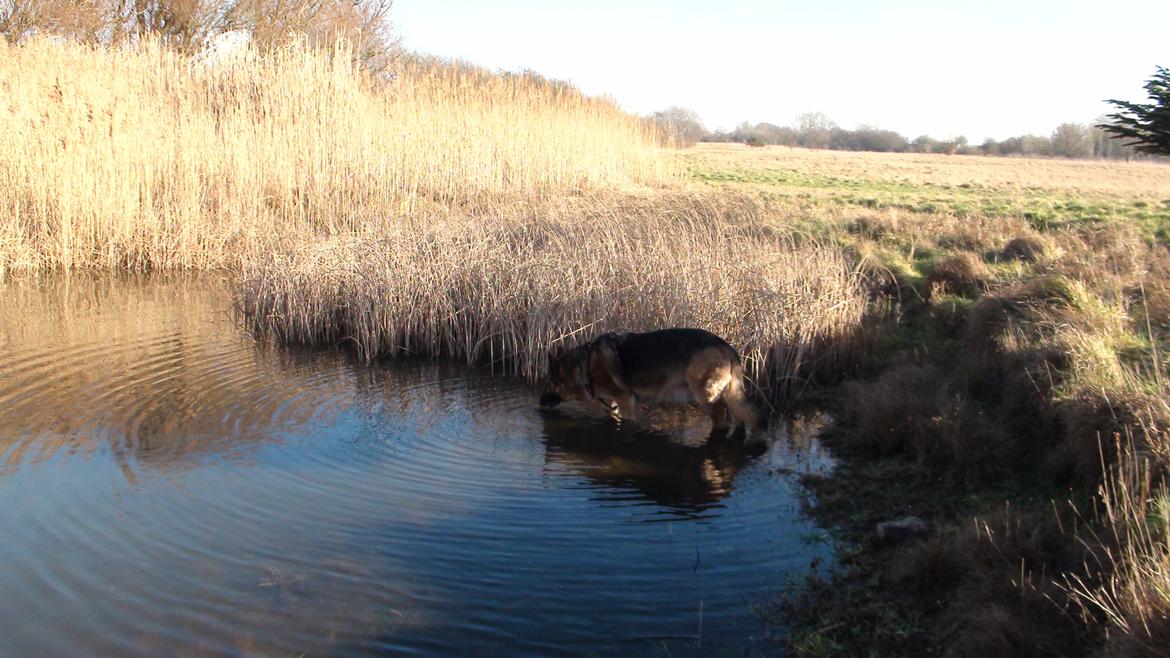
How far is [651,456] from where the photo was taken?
688cm

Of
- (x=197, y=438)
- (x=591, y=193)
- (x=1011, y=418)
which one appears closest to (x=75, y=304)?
(x=197, y=438)

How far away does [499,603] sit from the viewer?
4508 mm

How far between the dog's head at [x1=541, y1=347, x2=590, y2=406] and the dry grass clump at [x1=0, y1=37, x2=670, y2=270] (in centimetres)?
536

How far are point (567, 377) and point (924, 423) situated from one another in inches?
115

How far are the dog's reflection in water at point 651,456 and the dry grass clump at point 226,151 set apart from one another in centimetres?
591

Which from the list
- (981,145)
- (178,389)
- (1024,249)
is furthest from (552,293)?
(981,145)

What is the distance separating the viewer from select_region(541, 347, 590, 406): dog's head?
7473 millimetres

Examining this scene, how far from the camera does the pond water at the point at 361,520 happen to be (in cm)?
426

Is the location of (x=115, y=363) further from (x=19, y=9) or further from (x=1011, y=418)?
(x=19, y=9)

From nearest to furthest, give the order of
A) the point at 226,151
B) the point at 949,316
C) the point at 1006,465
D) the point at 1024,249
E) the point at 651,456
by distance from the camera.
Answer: the point at 1006,465 → the point at 651,456 → the point at 949,316 → the point at 1024,249 → the point at 226,151

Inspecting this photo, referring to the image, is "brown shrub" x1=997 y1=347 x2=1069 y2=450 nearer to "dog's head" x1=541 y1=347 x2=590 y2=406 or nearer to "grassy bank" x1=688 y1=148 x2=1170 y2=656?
"grassy bank" x1=688 y1=148 x2=1170 y2=656

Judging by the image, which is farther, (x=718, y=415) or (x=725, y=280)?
(x=725, y=280)

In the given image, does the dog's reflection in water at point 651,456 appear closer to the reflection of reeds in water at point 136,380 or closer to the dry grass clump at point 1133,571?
the reflection of reeds in water at point 136,380

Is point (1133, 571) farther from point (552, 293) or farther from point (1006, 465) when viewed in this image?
point (552, 293)
